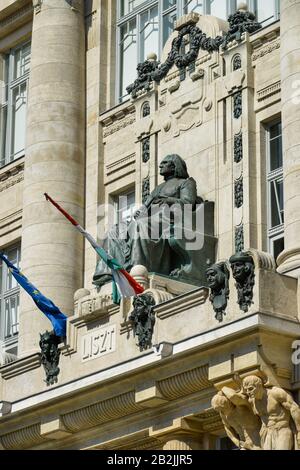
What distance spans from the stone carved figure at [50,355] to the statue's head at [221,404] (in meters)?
5.17

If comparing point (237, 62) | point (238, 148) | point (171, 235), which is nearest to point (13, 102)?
point (237, 62)

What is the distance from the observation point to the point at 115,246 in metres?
35.0

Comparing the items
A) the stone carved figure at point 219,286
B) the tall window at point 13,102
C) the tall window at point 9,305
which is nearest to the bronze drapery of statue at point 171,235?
the stone carved figure at point 219,286

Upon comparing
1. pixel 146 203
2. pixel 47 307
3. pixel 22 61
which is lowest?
pixel 47 307

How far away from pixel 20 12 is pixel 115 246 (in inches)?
416

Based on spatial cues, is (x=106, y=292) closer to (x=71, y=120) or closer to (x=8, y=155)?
(x=71, y=120)

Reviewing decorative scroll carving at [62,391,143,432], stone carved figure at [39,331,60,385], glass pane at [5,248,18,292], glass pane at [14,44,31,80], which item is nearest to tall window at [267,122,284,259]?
decorative scroll carving at [62,391,143,432]

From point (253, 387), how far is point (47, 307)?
7.31 metres

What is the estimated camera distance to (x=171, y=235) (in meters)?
34.0

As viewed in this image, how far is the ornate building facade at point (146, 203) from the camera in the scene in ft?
96.8

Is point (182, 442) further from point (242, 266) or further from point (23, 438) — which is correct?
point (23, 438)

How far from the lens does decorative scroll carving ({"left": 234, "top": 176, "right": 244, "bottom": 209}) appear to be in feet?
111

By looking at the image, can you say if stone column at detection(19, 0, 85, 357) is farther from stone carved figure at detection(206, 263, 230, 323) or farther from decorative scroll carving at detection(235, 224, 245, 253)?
stone carved figure at detection(206, 263, 230, 323)

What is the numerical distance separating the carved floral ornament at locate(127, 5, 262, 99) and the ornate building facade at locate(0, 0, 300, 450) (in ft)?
0.14
